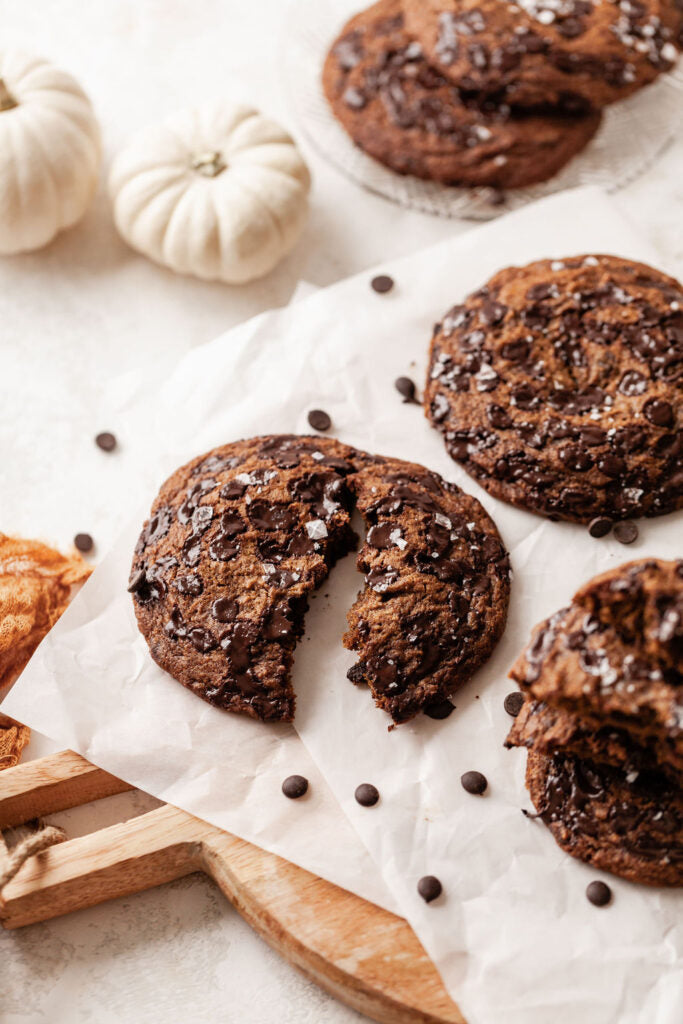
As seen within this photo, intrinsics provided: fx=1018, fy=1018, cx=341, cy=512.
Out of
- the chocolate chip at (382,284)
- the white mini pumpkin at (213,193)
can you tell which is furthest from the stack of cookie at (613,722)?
the white mini pumpkin at (213,193)

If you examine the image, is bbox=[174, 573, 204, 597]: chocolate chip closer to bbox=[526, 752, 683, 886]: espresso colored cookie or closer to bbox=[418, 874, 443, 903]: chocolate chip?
bbox=[418, 874, 443, 903]: chocolate chip

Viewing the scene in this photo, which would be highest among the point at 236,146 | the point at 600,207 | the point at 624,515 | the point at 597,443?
the point at 236,146

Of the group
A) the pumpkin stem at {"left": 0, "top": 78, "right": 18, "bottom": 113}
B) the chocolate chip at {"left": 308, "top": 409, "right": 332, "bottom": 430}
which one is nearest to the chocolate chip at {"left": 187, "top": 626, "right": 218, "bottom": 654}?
the chocolate chip at {"left": 308, "top": 409, "right": 332, "bottom": 430}

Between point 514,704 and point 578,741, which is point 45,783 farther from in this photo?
point 578,741

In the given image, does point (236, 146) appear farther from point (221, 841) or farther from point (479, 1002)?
point (479, 1002)

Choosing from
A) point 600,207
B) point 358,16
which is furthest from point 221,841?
point 358,16
